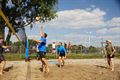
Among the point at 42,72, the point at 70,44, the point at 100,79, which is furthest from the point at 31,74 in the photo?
the point at 70,44

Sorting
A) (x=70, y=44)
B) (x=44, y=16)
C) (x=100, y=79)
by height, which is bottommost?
(x=100, y=79)

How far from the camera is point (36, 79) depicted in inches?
663

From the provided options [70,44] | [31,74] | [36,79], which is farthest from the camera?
[70,44]

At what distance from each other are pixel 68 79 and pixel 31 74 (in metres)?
1.93

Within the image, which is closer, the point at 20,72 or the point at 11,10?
the point at 20,72

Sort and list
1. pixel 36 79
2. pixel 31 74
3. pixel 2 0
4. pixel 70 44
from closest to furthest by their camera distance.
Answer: pixel 36 79, pixel 31 74, pixel 70 44, pixel 2 0

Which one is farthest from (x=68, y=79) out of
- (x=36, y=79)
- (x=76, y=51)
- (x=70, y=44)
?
(x=76, y=51)

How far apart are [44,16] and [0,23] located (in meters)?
5.71

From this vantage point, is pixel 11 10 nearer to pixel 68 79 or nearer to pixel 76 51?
pixel 76 51

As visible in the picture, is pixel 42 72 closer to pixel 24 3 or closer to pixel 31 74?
pixel 31 74

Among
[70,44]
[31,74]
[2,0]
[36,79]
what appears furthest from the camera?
[2,0]

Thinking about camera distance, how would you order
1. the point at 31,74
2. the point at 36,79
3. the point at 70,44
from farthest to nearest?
the point at 70,44 < the point at 31,74 < the point at 36,79

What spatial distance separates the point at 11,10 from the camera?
48969 millimetres

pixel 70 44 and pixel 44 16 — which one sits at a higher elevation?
pixel 44 16
